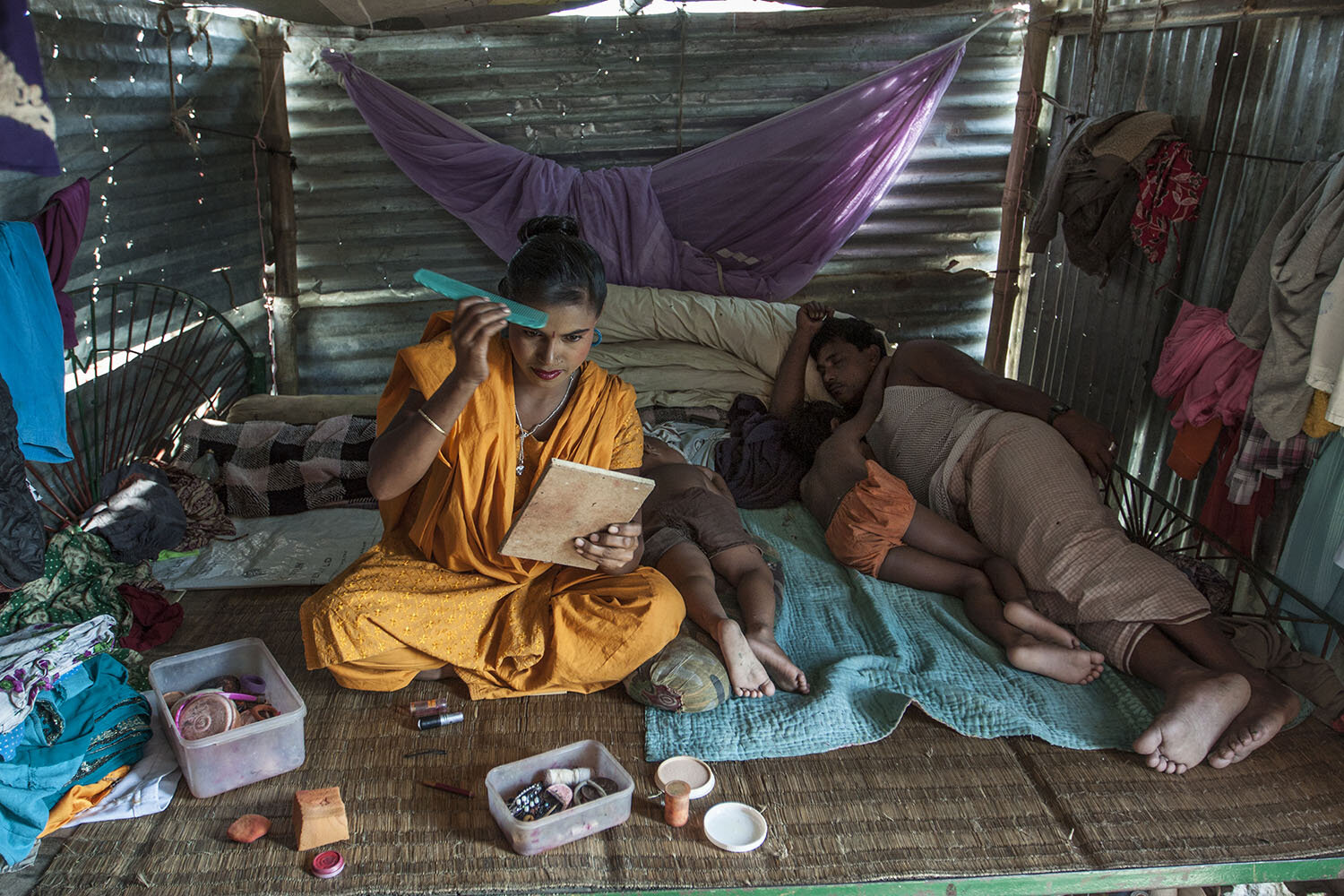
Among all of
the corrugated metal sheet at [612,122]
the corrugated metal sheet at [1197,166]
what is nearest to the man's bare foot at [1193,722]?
the corrugated metal sheet at [1197,166]

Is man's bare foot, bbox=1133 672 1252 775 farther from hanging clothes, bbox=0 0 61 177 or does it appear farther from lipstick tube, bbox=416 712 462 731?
hanging clothes, bbox=0 0 61 177

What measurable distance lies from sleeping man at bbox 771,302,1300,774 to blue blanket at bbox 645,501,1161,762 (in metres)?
0.13

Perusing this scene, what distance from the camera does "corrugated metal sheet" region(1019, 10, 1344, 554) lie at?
9.65 feet

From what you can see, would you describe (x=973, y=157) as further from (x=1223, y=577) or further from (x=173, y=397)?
(x=173, y=397)

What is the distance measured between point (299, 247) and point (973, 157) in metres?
3.34

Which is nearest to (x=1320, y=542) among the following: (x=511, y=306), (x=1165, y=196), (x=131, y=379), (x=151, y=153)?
(x=1165, y=196)

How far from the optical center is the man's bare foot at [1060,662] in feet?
8.21

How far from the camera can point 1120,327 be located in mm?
3869

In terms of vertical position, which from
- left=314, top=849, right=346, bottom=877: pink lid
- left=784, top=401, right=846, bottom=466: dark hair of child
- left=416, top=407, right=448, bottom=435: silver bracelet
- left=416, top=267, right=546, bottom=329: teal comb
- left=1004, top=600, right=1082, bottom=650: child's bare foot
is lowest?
left=314, top=849, right=346, bottom=877: pink lid

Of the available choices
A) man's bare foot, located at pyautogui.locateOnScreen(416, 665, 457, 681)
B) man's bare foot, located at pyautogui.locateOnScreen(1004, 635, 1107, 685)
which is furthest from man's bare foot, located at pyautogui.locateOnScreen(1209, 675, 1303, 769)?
man's bare foot, located at pyautogui.locateOnScreen(416, 665, 457, 681)

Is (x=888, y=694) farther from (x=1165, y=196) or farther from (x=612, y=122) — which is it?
(x=612, y=122)

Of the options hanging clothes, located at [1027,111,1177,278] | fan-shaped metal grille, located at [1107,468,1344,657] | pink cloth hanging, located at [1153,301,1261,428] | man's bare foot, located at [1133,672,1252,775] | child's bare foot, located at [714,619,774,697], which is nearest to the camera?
man's bare foot, located at [1133,672,1252,775]

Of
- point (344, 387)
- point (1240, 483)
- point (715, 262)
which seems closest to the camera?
point (1240, 483)

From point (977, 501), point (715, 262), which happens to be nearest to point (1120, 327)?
point (977, 501)
